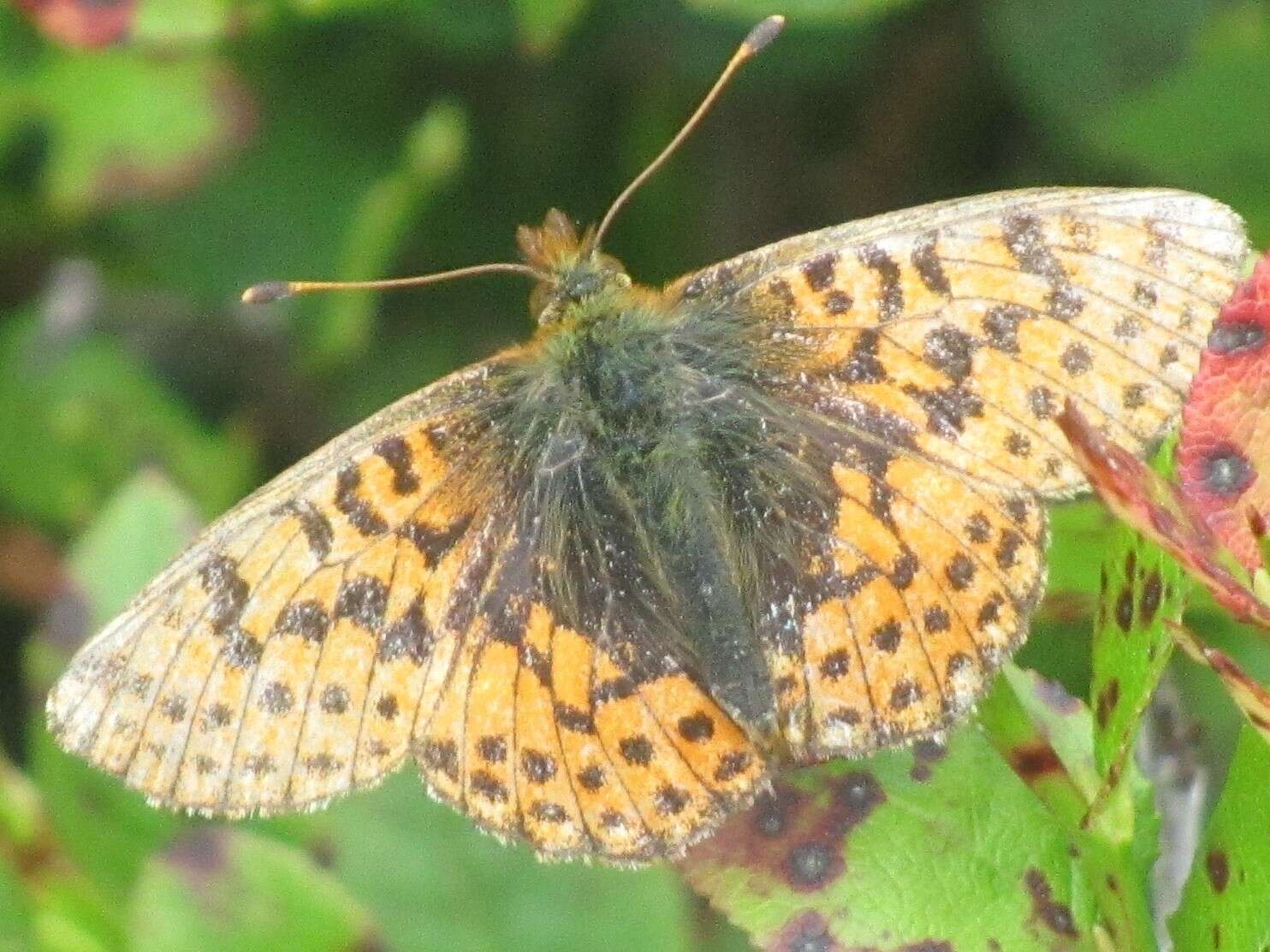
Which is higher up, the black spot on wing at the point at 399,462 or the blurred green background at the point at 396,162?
the blurred green background at the point at 396,162

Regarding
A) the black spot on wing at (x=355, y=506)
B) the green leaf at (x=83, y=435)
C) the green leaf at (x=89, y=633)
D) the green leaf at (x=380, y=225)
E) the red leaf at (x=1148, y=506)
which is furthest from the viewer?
the green leaf at (x=83, y=435)

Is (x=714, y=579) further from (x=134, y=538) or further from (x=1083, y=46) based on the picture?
(x=1083, y=46)

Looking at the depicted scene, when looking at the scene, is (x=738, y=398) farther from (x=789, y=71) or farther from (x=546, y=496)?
(x=789, y=71)

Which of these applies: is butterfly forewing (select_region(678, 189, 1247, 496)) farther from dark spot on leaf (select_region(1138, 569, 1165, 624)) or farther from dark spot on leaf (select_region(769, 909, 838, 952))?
dark spot on leaf (select_region(769, 909, 838, 952))

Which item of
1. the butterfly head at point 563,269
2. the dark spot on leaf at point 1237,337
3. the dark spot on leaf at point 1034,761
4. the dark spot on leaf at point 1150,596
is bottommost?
the dark spot on leaf at point 1034,761

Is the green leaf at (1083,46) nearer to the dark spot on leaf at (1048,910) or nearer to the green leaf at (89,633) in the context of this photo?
the green leaf at (89,633)

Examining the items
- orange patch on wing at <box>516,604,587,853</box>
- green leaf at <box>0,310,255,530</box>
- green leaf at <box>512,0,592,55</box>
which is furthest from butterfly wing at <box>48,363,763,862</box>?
green leaf at <box>0,310,255,530</box>

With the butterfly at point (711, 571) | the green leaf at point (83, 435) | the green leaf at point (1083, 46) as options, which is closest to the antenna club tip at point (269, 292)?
the butterfly at point (711, 571)

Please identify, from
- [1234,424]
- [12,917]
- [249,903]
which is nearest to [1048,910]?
[1234,424]

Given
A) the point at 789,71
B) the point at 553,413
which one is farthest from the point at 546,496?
the point at 789,71
